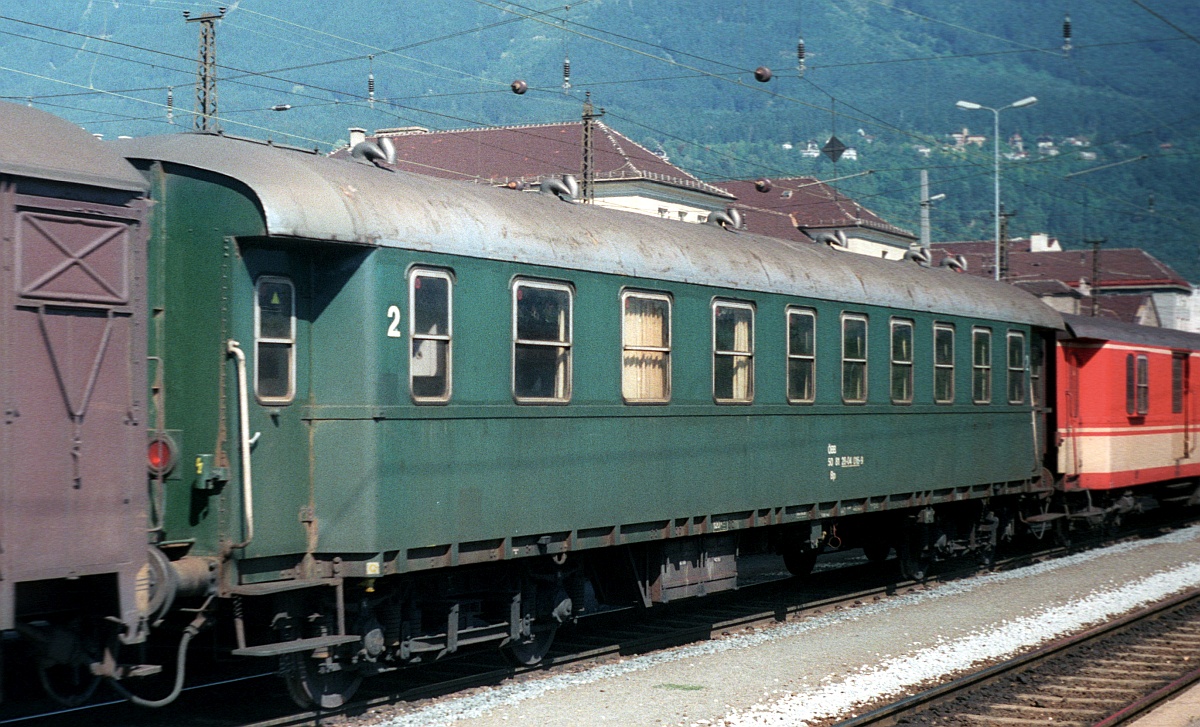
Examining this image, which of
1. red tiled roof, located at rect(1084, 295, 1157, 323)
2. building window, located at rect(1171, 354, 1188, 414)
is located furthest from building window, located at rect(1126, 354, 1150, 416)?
red tiled roof, located at rect(1084, 295, 1157, 323)

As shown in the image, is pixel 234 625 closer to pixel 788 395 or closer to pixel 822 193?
pixel 788 395

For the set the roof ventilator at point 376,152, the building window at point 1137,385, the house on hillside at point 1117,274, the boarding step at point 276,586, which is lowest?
the boarding step at point 276,586

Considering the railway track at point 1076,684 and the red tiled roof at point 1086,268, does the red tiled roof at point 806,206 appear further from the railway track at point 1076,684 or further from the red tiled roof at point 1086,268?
the railway track at point 1076,684

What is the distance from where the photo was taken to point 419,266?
9594 mm

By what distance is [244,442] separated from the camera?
28.5 feet

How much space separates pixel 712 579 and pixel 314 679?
194 inches

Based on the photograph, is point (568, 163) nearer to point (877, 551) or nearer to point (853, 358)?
point (877, 551)

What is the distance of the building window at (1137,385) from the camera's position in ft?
74.6

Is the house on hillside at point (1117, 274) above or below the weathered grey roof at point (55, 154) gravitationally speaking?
above

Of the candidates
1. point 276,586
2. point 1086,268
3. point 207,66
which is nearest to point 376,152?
point 276,586

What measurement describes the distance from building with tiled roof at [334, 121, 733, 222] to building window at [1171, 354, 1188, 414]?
1081 inches

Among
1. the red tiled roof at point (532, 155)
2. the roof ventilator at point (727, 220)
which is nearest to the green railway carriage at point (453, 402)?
the roof ventilator at point (727, 220)

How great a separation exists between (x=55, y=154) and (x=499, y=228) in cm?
372

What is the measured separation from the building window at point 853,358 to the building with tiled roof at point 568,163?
35822mm
